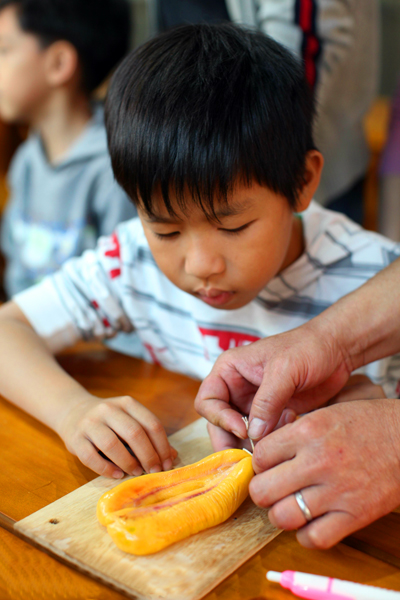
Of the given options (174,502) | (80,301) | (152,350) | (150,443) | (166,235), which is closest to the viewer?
(174,502)

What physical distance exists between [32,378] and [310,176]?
561mm

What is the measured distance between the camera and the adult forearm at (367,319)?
2.51 feet

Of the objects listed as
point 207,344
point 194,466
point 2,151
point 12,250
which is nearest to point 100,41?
point 12,250

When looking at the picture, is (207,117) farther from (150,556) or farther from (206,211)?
(150,556)

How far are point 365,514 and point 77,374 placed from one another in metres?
0.60

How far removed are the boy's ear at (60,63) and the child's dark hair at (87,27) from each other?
2cm

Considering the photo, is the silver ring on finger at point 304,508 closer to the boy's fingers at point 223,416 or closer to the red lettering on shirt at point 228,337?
the boy's fingers at point 223,416

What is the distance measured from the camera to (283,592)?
509 millimetres

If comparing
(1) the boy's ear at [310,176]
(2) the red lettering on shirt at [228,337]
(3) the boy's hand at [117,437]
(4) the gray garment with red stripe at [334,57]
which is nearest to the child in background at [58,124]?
(4) the gray garment with red stripe at [334,57]

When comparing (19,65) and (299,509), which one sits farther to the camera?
(19,65)

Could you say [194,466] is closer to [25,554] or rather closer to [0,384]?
[25,554]

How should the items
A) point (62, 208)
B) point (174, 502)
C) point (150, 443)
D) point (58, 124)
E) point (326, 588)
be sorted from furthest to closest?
point (58, 124) < point (62, 208) < point (150, 443) < point (174, 502) < point (326, 588)

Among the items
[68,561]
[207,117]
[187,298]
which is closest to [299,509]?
[68,561]

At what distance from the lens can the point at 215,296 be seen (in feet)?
2.85
